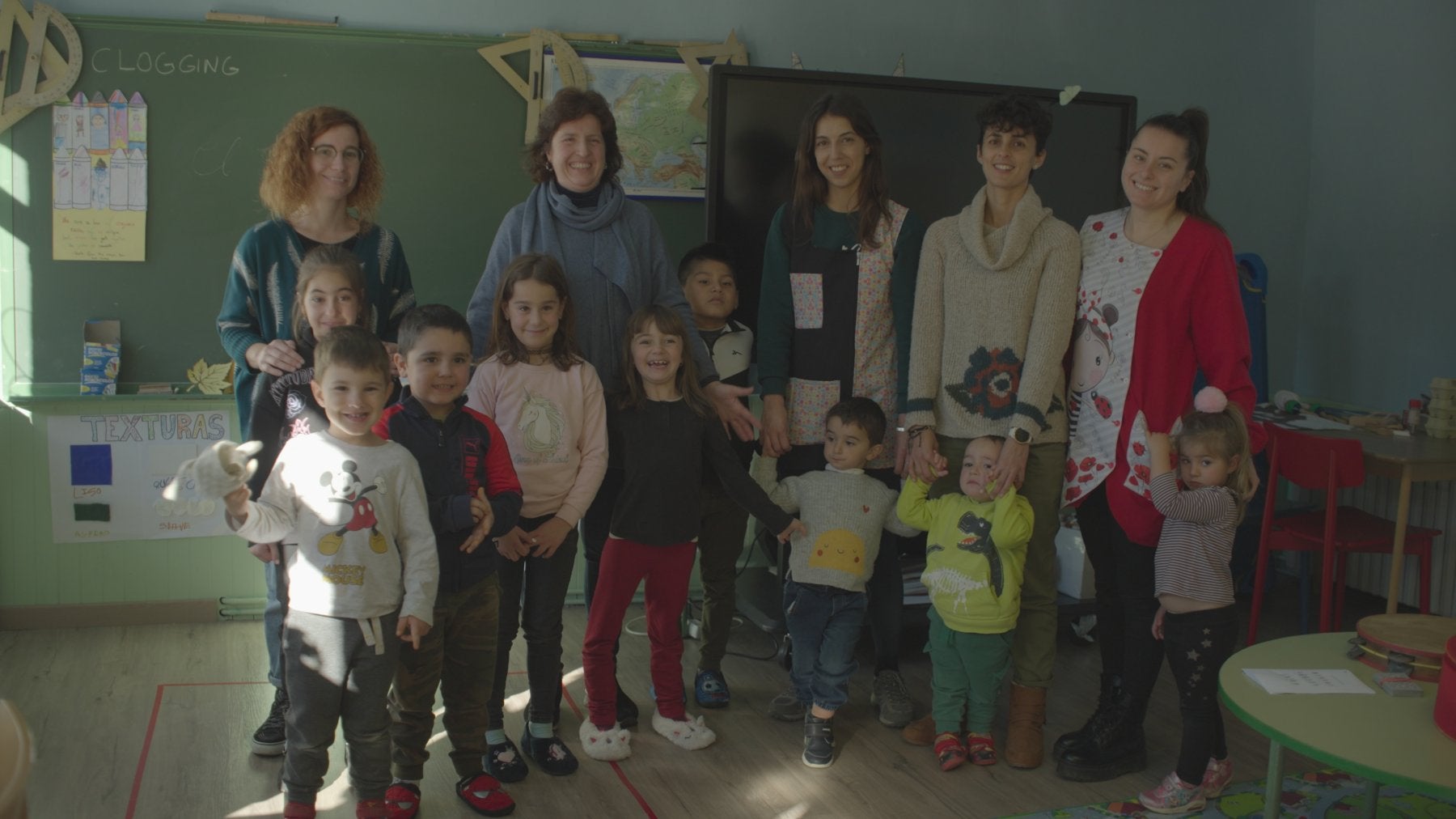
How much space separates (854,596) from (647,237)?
0.99 m

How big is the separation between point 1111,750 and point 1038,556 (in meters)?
0.48

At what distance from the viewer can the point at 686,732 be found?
9.30 feet

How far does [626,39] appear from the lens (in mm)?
3809

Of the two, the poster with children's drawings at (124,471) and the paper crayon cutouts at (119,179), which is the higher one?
the paper crayon cutouts at (119,179)

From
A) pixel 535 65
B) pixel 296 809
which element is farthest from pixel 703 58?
pixel 296 809

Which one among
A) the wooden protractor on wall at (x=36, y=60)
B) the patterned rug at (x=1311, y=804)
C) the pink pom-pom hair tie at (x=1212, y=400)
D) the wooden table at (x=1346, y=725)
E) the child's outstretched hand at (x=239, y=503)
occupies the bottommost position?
the patterned rug at (x=1311, y=804)

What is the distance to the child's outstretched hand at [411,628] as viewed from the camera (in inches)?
85.2

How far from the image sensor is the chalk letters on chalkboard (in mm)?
3424

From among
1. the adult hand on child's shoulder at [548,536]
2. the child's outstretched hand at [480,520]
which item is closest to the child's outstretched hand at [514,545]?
the adult hand on child's shoulder at [548,536]

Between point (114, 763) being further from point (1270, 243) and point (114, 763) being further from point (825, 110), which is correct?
point (1270, 243)

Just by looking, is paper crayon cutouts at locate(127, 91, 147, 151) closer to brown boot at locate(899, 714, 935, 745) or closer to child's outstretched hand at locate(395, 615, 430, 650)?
child's outstretched hand at locate(395, 615, 430, 650)

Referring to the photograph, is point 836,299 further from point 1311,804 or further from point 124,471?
point 124,471

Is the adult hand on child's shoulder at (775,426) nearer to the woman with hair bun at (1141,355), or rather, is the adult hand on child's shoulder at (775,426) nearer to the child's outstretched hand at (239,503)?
the woman with hair bun at (1141,355)

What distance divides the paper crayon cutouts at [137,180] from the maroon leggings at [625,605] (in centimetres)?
191
